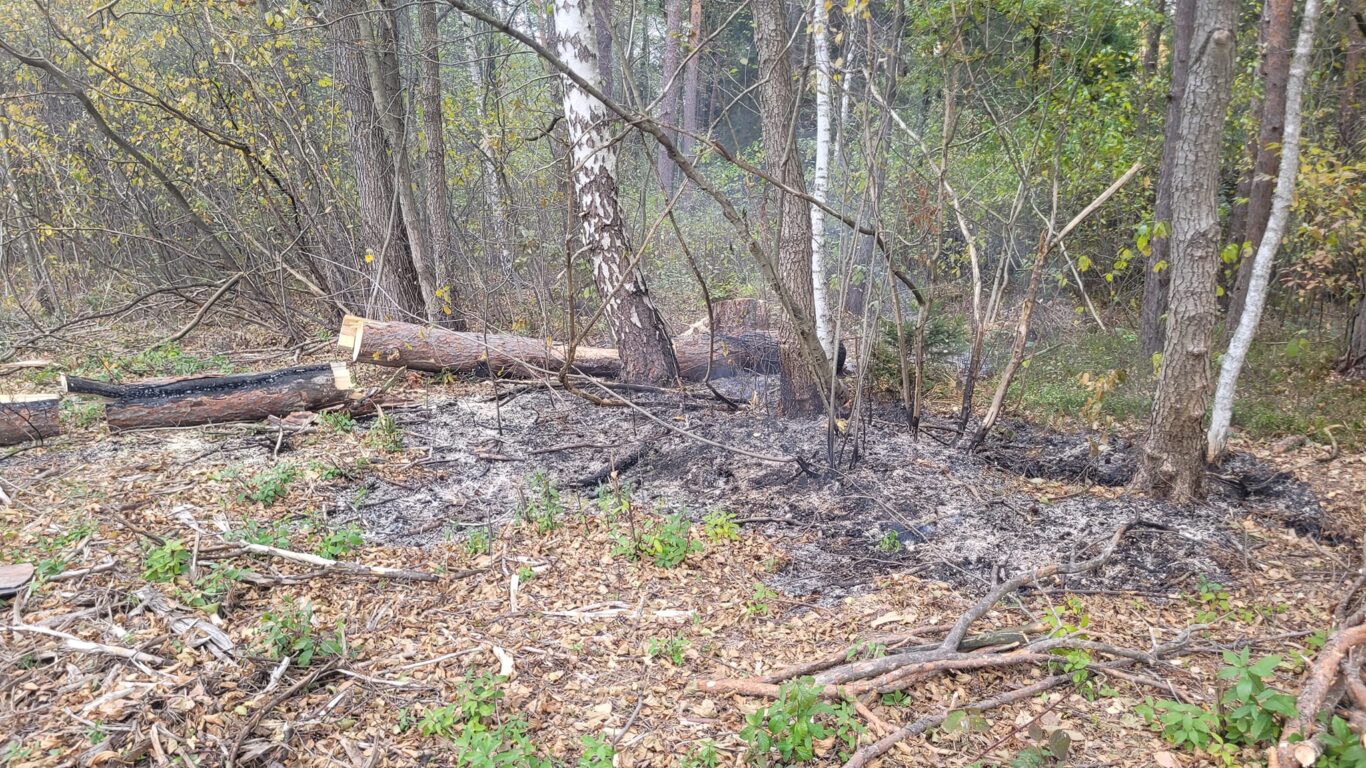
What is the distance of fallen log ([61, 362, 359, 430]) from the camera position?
18.2 feet

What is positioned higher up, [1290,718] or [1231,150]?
[1231,150]

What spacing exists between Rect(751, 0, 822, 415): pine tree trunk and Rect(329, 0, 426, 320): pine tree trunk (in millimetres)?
4055

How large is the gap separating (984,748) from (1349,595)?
189cm

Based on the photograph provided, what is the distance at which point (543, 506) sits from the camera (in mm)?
4594

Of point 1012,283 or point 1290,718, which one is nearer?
point 1290,718

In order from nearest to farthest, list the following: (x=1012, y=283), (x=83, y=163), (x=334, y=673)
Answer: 1. (x=334, y=673)
2. (x=83, y=163)
3. (x=1012, y=283)

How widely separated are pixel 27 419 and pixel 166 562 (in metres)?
3.05

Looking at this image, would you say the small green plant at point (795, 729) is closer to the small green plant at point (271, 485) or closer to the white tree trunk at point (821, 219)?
the white tree trunk at point (821, 219)

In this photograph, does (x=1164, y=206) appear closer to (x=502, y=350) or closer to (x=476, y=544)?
(x=502, y=350)

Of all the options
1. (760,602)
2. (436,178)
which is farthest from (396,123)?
(760,602)

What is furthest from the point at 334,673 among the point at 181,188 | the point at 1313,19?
the point at 181,188

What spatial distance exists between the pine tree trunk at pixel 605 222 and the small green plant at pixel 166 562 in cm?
353

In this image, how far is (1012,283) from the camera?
10898 millimetres

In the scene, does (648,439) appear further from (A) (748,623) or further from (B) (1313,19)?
(B) (1313,19)
